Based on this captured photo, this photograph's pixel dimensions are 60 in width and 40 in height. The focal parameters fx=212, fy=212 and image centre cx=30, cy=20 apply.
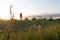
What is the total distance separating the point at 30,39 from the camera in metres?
8.59

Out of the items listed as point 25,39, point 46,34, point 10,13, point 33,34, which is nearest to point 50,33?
point 46,34

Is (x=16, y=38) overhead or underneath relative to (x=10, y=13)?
underneath

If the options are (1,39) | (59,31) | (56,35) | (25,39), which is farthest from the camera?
(59,31)

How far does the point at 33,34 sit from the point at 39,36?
0.37 meters

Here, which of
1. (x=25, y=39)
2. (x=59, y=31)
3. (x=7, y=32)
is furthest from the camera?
(x=59, y=31)

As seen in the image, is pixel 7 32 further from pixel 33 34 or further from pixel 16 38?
pixel 33 34

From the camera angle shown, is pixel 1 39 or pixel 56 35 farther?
pixel 56 35

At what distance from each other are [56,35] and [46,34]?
439 millimetres

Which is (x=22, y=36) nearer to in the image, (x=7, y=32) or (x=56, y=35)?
(x=56, y=35)

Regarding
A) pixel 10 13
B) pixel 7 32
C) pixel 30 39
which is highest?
pixel 10 13

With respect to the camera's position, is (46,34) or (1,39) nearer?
(1,39)

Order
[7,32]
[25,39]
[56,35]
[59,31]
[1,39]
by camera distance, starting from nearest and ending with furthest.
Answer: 1. [7,32]
2. [1,39]
3. [25,39]
4. [56,35]
5. [59,31]

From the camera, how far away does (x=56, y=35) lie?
929 cm

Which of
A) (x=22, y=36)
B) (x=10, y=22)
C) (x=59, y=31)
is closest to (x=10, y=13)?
(x=10, y=22)
